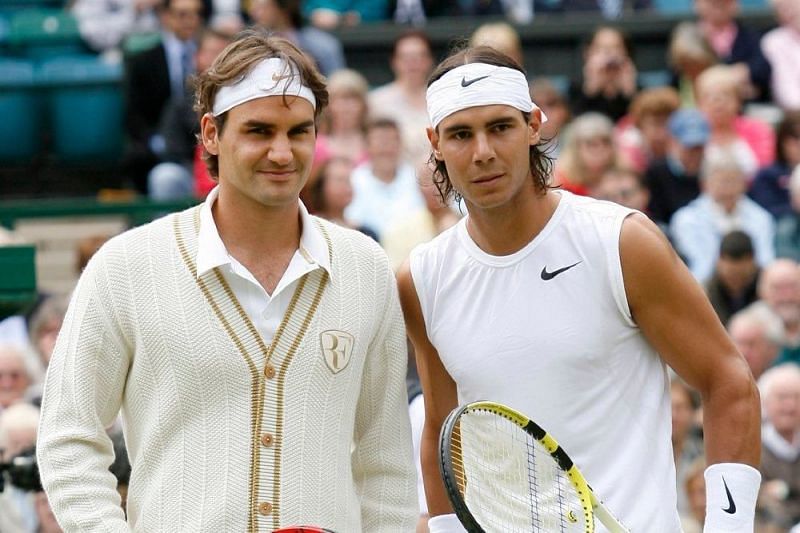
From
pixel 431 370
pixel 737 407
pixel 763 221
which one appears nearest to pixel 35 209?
pixel 763 221

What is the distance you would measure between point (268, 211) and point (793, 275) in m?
5.77

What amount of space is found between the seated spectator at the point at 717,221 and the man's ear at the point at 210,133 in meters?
6.33

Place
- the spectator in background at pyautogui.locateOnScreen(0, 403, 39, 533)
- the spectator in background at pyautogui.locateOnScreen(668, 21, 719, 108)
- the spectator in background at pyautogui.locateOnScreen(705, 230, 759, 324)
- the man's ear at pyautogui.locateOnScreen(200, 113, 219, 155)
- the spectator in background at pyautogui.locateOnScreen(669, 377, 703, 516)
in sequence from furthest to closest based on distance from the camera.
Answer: the spectator in background at pyautogui.locateOnScreen(668, 21, 719, 108), the spectator in background at pyautogui.locateOnScreen(705, 230, 759, 324), the spectator in background at pyautogui.locateOnScreen(669, 377, 703, 516), the spectator in background at pyautogui.locateOnScreen(0, 403, 39, 533), the man's ear at pyautogui.locateOnScreen(200, 113, 219, 155)

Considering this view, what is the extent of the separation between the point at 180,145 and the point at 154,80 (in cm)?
65

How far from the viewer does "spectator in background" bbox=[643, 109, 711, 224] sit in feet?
35.9

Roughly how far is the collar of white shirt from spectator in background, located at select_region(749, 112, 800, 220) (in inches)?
265

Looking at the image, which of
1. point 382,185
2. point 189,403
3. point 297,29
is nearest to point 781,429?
point 382,185

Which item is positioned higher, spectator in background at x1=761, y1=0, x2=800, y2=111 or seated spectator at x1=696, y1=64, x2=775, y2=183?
spectator in background at x1=761, y1=0, x2=800, y2=111

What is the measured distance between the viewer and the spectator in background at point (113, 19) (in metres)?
12.0

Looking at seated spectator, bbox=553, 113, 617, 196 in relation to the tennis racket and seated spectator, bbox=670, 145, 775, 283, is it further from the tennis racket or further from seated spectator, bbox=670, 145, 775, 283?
the tennis racket

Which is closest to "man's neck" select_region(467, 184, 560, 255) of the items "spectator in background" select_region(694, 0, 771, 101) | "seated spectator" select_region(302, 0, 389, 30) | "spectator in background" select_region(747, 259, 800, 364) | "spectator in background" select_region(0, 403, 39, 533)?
"spectator in background" select_region(0, 403, 39, 533)

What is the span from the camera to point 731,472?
4.46m

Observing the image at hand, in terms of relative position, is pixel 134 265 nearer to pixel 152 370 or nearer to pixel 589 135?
pixel 152 370

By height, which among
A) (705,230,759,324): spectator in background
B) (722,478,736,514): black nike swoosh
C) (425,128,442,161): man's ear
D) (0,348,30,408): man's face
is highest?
(425,128,442,161): man's ear
